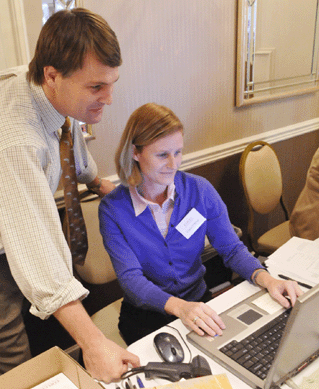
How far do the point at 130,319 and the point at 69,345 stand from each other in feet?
2.18

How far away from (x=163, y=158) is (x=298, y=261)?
0.64 metres

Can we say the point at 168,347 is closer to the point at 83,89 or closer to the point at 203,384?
the point at 203,384

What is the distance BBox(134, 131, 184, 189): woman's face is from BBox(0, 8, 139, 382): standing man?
32 cm

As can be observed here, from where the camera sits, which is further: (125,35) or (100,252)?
(125,35)

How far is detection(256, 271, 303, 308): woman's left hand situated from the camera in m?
1.16

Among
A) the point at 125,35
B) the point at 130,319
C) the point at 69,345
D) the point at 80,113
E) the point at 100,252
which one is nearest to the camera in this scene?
the point at 80,113

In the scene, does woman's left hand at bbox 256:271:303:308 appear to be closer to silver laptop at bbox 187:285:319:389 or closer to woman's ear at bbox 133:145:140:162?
silver laptop at bbox 187:285:319:389

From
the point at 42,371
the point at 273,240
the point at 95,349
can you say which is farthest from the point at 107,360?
the point at 273,240

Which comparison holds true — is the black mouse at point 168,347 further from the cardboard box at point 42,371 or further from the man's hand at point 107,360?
the cardboard box at point 42,371

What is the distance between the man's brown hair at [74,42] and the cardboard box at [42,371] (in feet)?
2.39

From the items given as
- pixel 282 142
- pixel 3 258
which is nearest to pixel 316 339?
pixel 3 258

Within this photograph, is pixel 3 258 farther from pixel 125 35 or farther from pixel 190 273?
pixel 125 35

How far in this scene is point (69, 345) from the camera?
1.96 metres

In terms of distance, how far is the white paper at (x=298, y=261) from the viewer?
1.33 metres
